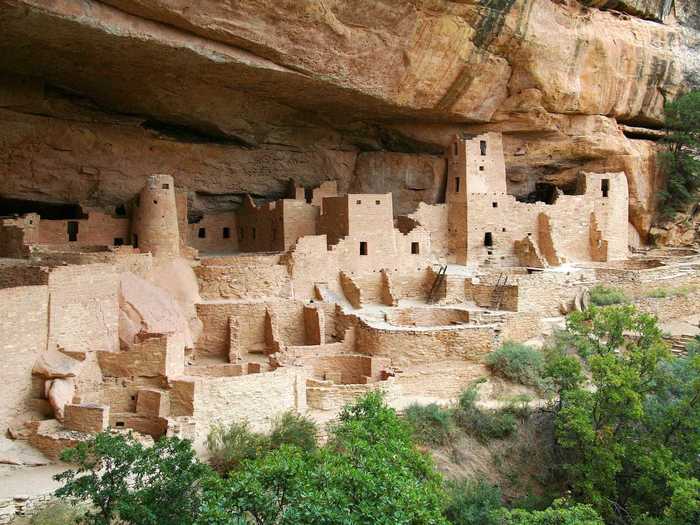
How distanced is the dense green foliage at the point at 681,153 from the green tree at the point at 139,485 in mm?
19144

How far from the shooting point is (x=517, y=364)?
581 inches

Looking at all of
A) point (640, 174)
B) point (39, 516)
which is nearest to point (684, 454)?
point (39, 516)

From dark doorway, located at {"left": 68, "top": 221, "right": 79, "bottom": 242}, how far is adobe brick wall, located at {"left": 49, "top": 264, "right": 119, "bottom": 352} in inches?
200

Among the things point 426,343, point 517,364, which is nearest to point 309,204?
point 426,343

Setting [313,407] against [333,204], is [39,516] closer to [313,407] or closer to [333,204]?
[313,407]

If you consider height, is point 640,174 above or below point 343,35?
below

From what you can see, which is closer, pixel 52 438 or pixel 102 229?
pixel 52 438

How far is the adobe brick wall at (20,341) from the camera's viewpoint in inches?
428

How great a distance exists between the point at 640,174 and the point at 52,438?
18.7 metres

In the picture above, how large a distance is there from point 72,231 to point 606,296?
1231cm

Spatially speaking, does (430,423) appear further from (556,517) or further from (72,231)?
(72,231)

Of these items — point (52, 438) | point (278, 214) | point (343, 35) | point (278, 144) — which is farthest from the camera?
point (278, 144)

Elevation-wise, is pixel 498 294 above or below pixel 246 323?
above

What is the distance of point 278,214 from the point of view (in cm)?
1952
